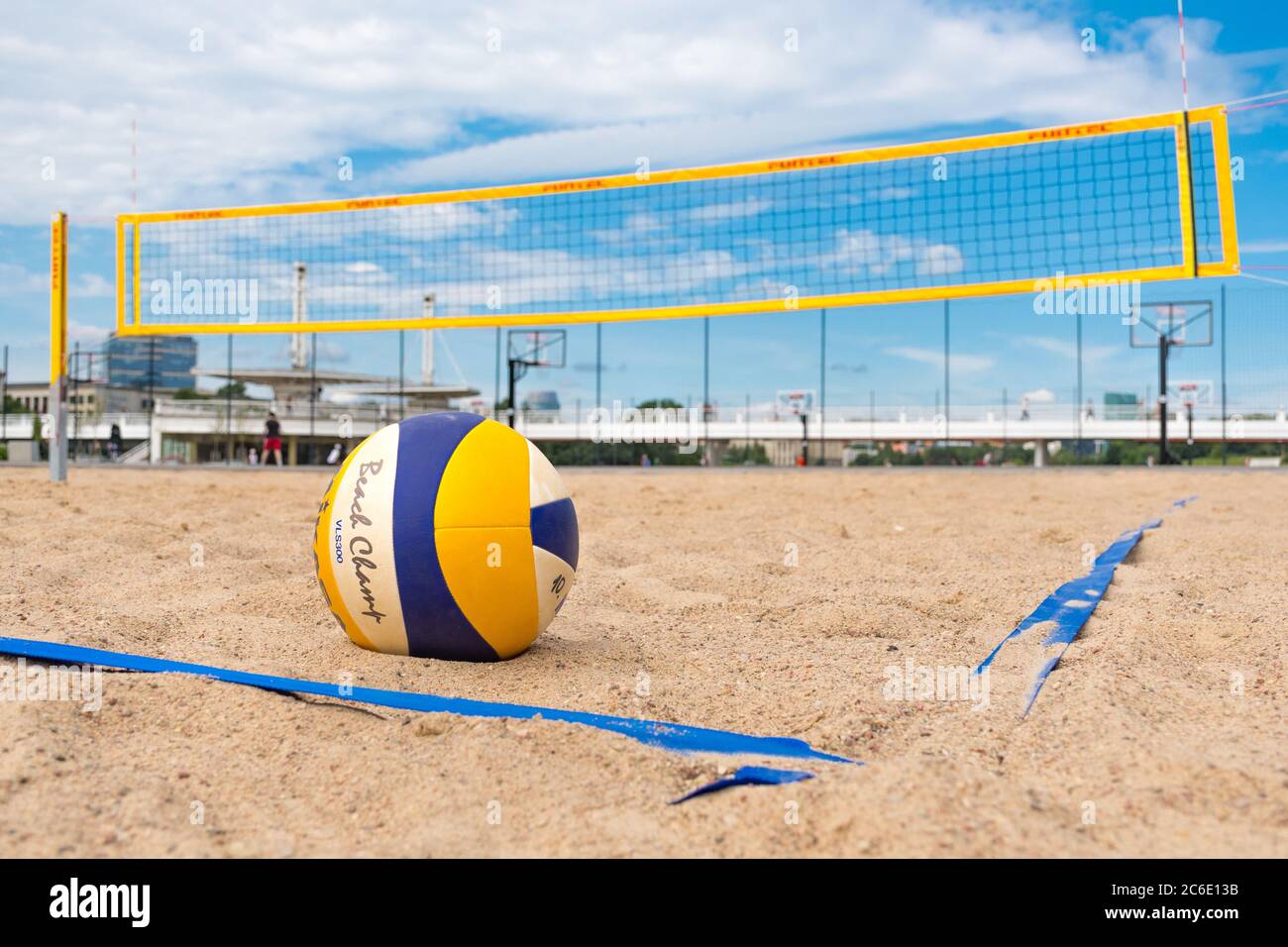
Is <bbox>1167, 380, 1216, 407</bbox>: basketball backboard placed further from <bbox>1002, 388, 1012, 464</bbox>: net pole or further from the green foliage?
the green foliage

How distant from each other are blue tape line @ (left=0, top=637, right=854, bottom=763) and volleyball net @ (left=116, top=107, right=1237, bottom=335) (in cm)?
683

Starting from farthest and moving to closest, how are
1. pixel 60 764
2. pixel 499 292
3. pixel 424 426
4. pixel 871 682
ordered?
pixel 499 292
pixel 424 426
pixel 871 682
pixel 60 764

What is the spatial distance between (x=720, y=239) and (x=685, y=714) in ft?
23.9

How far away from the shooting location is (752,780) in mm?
1755

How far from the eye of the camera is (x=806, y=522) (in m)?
5.98

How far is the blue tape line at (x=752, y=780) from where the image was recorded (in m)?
1.73

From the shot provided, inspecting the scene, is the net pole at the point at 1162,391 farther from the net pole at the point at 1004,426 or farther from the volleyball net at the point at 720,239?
the volleyball net at the point at 720,239

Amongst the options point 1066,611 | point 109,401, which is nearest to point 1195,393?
Result: point 1066,611

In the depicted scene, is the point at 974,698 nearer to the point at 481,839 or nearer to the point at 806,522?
the point at 481,839

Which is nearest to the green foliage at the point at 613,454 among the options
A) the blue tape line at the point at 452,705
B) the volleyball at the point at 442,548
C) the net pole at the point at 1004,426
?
the net pole at the point at 1004,426

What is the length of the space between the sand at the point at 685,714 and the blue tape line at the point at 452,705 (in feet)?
0.19

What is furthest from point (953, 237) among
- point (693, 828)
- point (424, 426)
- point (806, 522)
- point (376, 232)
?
point (693, 828)

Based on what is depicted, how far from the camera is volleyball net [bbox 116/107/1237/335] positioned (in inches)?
303
